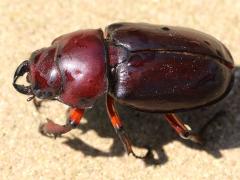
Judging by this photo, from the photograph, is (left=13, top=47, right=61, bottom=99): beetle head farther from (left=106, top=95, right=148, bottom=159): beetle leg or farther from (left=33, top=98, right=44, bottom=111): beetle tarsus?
(left=33, top=98, right=44, bottom=111): beetle tarsus

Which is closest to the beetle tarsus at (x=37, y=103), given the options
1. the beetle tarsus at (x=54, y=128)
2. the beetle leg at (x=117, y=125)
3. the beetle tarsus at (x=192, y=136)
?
the beetle tarsus at (x=54, y=128)

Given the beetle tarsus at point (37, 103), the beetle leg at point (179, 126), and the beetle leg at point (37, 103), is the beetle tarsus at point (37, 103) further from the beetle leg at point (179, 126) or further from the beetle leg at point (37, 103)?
the beetle leg at point (179, 126)

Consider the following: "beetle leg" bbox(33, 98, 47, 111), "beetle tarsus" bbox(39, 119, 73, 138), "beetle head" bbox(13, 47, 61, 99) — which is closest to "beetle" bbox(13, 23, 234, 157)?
"beetle head" bbox(13, 47, 61, 99)

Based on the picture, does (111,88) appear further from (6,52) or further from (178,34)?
(6,52)

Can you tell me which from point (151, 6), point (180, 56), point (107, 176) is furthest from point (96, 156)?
point (151, 6)

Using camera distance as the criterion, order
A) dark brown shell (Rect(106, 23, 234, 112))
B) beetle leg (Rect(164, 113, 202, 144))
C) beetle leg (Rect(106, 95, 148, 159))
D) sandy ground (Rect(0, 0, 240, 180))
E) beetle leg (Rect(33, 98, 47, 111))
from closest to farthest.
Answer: dark brown shell (Rect(106, 23, 234, 112)) < beetle leg (Rect(106, 95, 148, 159)) < beetle leg (Rect(164, 113, 202, 144)) < sandy ground (Rect(0, 0, 240, 180)) < beetle leg (Rect(33, 98, 47, 111))

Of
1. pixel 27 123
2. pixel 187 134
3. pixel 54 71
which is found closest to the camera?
pixel 54 71

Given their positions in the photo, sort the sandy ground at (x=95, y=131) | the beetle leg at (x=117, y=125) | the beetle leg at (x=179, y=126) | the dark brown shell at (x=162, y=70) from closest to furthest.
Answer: the dark brown shell at (x=162, y=70), the beetle leg at (x=117, y=125), the beetle leg at (x=179, y=126), the sandy ground at (x=95, y=131)
